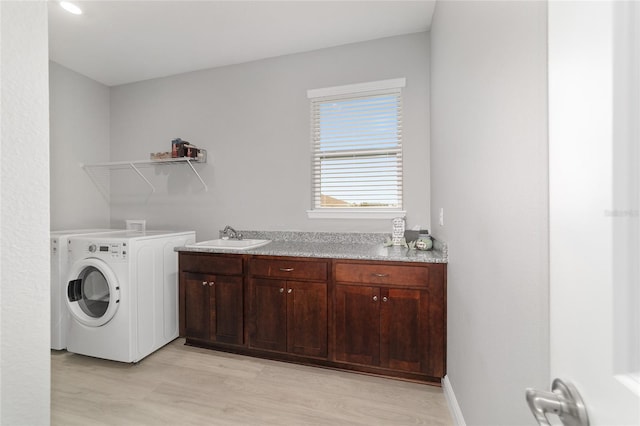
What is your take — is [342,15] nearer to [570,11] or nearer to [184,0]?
[184,0]

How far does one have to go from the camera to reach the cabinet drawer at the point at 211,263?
232 cm

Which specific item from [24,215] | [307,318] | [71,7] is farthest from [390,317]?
[71,7]

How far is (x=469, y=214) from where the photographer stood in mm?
1348

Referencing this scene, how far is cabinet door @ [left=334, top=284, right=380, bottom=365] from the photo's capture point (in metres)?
1.98

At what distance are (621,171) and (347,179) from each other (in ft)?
8.03

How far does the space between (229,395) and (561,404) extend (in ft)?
6.51

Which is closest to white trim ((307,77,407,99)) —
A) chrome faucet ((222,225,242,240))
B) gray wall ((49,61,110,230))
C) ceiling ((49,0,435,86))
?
ceiling ((49,0,435,86))

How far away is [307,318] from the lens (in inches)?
83.8

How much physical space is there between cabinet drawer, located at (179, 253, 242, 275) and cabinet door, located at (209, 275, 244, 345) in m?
0.07

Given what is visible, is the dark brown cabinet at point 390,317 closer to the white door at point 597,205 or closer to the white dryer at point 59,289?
the white door at point 597,205

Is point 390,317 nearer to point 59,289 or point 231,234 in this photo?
point 231,234

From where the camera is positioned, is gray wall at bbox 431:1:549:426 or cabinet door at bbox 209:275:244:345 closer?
gray wall at bbox 431:1:549:426

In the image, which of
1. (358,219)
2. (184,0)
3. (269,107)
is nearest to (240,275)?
(358,219)

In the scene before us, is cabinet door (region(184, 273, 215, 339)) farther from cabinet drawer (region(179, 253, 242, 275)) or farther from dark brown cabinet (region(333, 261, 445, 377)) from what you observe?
dark brown cabinet (region(333, 261, 445, 377))
